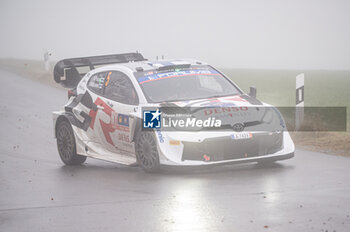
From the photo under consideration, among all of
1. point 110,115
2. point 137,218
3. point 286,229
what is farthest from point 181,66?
point 286,229

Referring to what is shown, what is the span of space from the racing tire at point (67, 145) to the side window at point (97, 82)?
74 centimetres

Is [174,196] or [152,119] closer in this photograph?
[174,196]

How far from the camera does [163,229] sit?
7926 millimetres

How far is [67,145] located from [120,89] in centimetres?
162

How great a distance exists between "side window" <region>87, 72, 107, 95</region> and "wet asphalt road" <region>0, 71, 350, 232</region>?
1.24 metres

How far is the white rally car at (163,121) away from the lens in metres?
11.0

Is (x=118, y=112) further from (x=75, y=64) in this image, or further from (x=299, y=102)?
(x=299, y=102)

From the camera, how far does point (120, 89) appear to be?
12461mm

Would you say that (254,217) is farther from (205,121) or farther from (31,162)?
(31,162)

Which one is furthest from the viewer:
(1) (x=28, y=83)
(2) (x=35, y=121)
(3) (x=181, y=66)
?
(1) (x=28, y=83)

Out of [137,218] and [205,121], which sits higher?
[205,121]

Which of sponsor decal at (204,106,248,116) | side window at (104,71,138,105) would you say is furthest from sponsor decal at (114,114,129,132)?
sponsor decal at (204,106,248,116)

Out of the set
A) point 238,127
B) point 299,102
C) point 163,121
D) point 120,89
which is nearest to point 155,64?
point 120,89

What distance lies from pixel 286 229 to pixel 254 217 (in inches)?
25.6
